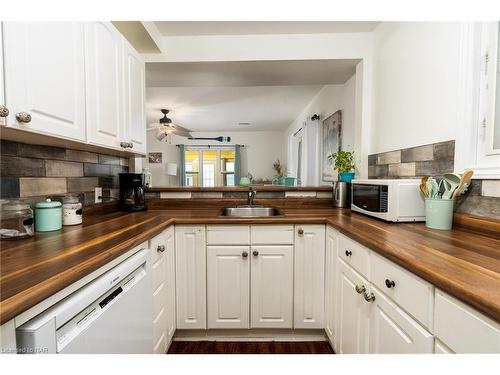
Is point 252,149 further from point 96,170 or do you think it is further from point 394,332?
point 394,332

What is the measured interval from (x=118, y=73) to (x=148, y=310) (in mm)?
1394

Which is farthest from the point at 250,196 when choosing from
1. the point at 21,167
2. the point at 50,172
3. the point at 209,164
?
the point at 209,164

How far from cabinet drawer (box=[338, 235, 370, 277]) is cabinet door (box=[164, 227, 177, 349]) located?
1.05 meters

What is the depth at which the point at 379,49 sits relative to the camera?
193cm

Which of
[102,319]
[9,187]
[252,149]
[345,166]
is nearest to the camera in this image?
[102,319]

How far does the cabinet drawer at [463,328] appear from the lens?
0.53 meters

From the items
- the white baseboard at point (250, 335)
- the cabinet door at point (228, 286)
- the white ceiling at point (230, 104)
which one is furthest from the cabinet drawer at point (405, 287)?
the white ceiling at point (230, 104)

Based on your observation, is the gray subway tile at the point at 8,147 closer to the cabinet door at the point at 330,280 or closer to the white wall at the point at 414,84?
the cabinet door at the point at 330,280

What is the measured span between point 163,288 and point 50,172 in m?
0.91

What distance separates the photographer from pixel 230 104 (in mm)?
4441

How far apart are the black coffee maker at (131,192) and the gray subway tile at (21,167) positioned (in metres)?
0.58

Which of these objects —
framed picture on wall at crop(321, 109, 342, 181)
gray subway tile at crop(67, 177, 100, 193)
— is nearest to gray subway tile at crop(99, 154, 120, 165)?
gray subway tile at crop(67, 177, 100, 193)
